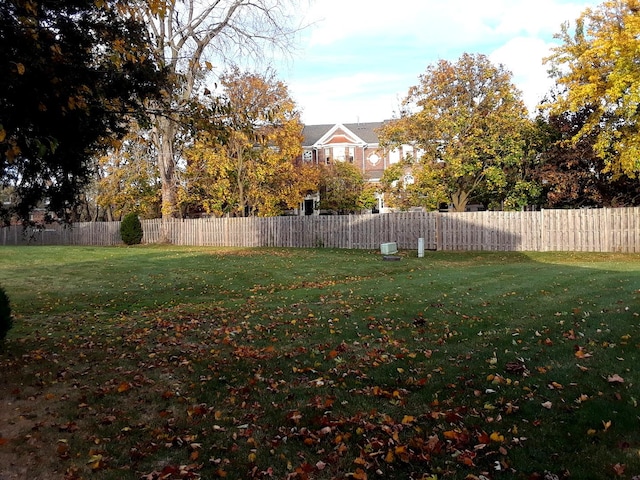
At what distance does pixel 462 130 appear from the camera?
2683cm

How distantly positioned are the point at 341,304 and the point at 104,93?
5744 millimetres

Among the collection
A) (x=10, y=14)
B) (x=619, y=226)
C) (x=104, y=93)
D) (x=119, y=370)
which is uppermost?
(x=10, y=14)

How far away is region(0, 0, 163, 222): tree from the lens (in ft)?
14.7

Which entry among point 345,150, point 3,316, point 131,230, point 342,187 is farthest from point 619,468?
point 345,150

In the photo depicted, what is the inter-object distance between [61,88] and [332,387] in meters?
3.94

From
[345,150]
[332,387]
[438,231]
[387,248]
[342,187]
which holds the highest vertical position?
[345,150]

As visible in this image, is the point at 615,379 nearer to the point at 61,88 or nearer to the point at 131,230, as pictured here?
the point at 61,88

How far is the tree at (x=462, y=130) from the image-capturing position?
2611cm

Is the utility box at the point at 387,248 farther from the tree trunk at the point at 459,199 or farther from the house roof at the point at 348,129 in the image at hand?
the house roof at the point at 348,129

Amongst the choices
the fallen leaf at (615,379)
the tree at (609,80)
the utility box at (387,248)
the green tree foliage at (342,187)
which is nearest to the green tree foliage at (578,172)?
the tree at (609,80)

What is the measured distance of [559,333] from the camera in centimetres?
664

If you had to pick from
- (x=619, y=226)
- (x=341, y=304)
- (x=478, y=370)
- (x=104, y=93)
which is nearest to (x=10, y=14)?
(x=104, y=93)

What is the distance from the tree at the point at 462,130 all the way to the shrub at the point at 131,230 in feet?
53.0

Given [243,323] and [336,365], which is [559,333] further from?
[243,323]
